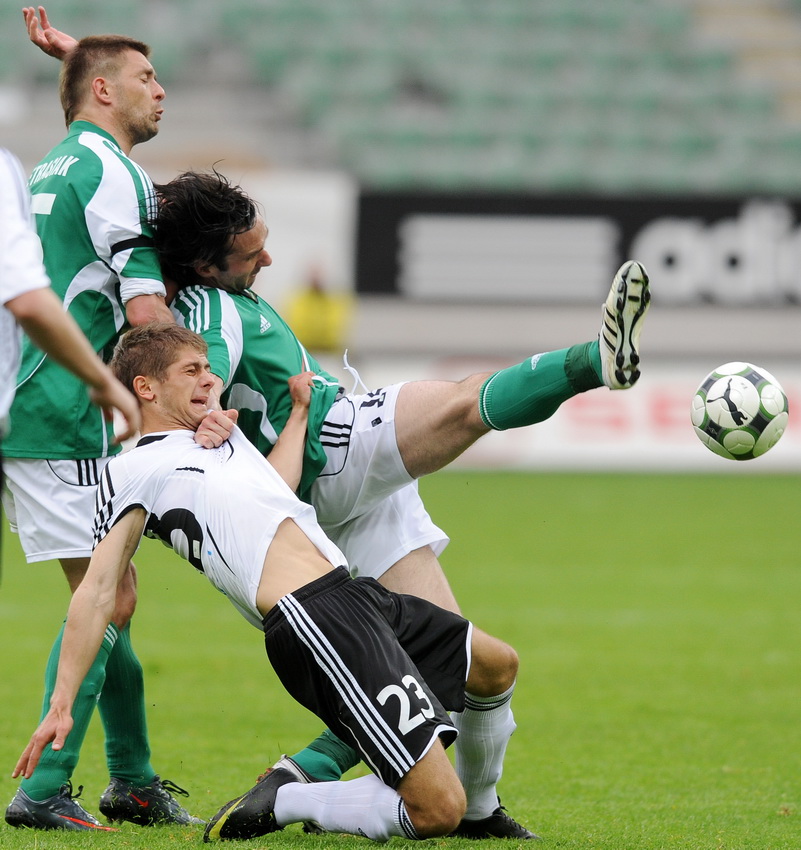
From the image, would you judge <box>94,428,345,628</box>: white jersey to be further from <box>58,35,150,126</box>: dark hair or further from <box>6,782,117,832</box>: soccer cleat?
<box>58,35,150,126</box>: dark hair

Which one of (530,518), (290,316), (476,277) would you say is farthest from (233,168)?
(530,518)

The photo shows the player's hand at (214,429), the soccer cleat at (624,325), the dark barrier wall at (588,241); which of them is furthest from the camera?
the dark barrier wall at (588,241)

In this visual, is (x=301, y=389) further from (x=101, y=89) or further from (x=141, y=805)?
(x=141, y=805)

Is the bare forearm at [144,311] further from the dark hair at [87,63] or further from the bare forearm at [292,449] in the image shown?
the dark hair at [87,63]

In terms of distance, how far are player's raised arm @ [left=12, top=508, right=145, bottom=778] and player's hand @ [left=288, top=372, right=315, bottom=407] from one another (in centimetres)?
66

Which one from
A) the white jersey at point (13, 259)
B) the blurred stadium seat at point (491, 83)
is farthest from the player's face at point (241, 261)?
the blurred stadium seat at point (491, 83)

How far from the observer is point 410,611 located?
3.85m

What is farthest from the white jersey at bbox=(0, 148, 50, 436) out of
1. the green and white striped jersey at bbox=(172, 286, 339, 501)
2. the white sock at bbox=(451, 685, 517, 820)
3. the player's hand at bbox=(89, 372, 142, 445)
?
the white sock at bbox=(451, 685, 517, 820)

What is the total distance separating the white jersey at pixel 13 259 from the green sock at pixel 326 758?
1522mm

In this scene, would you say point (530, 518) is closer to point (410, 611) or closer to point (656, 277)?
point (656, 277)

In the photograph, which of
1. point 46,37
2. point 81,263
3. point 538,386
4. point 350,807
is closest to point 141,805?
point 350,807

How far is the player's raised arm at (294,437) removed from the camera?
4.06m

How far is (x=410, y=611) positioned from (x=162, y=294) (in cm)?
123

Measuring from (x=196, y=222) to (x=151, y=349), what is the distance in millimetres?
505
